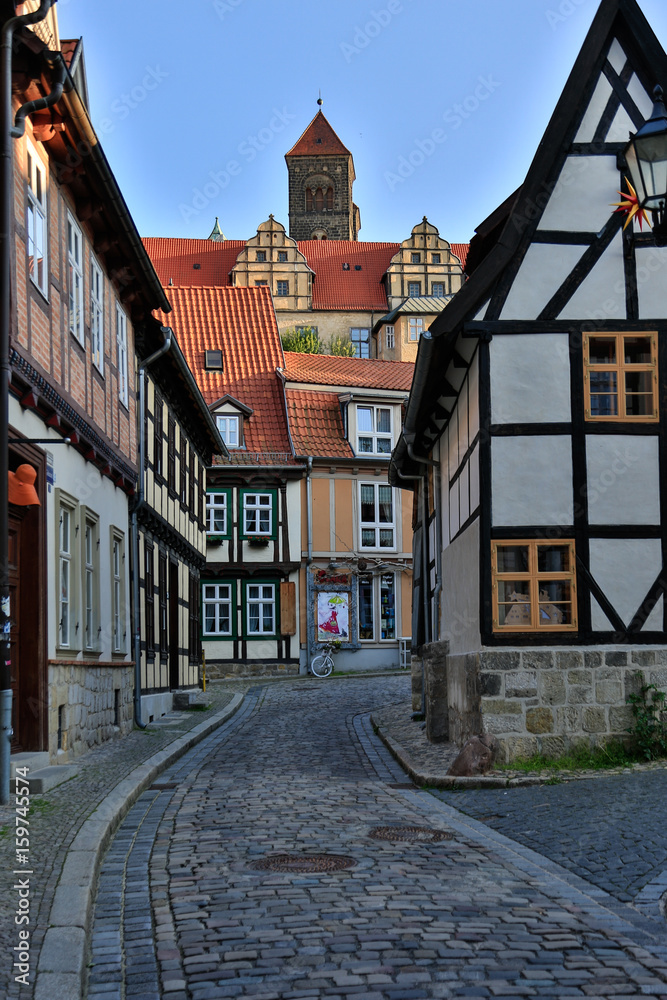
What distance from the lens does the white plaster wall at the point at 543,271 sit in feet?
44.8

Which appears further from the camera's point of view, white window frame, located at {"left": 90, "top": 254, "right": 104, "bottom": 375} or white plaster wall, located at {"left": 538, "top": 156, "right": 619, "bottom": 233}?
white window frame, located at {"left": 90, "top": 254, "right": 104, "bottom": 375}

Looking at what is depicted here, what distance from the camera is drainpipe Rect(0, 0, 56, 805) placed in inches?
383

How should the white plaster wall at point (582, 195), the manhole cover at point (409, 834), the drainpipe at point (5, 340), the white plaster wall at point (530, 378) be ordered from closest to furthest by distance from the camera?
the manhole cover at point (409, 834) < the drainpipe at point (5, 340) < the white plaster wall at point (530, 378) < the white plaster wall at point (582, 195)

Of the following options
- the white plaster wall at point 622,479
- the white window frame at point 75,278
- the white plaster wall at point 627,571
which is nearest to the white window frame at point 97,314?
the white window frame at point 75,278

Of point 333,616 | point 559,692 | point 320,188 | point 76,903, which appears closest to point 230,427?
point 333,616

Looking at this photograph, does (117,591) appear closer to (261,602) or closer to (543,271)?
(543,271)

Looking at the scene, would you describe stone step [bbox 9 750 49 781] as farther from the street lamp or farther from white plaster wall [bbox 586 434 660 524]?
the street lamp

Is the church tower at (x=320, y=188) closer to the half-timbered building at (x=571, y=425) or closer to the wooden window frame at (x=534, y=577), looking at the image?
the half-timbered building at (x=571, y=425)

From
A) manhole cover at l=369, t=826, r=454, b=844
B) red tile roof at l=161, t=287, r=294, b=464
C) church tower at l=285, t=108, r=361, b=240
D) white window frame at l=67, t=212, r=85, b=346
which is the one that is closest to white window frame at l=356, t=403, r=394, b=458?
red tile roof at l=161, t=287, r=294, b=464

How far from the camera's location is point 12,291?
11.2 metres

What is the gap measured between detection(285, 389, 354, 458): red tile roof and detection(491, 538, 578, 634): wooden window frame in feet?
83.1

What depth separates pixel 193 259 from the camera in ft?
256

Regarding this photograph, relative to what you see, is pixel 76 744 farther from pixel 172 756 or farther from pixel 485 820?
pixel 485 820

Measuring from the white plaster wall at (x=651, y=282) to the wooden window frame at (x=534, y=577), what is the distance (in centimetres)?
276
